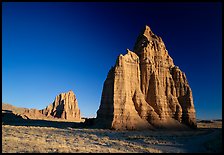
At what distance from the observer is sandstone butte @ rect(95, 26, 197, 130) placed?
43812mm

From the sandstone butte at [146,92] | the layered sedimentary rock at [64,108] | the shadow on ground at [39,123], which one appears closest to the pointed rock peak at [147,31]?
the sandstone butte at [146,92]

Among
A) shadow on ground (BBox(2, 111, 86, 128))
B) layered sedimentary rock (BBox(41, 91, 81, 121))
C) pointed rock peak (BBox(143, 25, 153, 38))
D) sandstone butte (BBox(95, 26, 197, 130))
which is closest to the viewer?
sandstone butte (BBox(95, 26, 197, 130))

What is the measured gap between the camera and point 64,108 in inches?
4385

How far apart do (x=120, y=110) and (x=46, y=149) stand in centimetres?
2621

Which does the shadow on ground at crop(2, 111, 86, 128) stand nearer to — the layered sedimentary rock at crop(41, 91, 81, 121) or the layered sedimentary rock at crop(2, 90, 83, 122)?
the layered sedimentary rock at crop(2, 90, 83, 122)

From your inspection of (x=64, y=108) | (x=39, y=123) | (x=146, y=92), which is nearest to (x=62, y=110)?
(x=64, y=108)

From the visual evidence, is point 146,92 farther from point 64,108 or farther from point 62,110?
point 62,110

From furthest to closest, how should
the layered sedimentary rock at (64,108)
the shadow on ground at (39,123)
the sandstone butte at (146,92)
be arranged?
the layered sedimentary rock at (64,108), the shadow on ground at (39,123), the sandstone butte at (146,92)

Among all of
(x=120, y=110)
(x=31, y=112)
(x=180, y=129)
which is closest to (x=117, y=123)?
(x=120, y=110)

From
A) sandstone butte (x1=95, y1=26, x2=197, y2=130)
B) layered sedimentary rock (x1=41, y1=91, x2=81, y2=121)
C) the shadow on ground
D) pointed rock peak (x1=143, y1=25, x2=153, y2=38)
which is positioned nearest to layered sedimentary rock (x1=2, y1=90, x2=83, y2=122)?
layered sedimentary rock (x1=41, y1=91, x2=81, y2=121)

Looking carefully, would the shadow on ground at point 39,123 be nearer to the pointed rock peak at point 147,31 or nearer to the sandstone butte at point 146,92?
the sandstone butte at point 146,92

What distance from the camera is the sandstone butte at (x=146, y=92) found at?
43.8m

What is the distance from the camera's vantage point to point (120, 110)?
43.2 m

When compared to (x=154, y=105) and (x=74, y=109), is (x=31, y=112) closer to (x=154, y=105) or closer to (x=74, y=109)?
(x=74, y=109)
